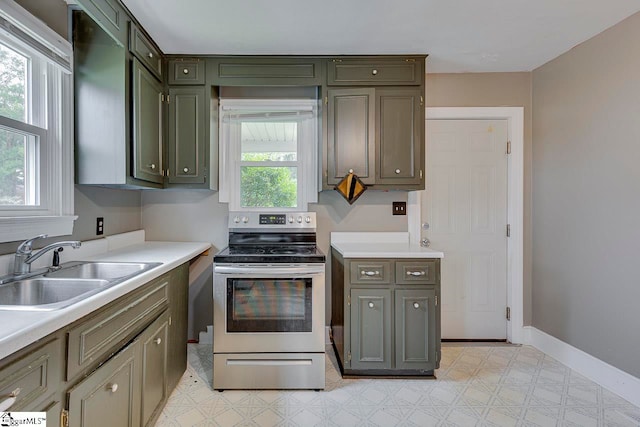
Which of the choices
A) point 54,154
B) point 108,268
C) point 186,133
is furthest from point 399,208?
point 54,154

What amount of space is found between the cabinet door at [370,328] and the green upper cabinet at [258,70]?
1740 mm

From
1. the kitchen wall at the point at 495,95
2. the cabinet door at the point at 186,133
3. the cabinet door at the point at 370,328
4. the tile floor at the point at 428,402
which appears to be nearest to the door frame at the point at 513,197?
the kitchen wall at the point at 495,95

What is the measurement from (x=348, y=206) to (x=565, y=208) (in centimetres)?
168

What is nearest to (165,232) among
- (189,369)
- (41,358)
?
(189,369)

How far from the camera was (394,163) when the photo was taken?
246 centimetres

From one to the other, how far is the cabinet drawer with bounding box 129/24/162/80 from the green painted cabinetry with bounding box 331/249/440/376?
6.43 ft

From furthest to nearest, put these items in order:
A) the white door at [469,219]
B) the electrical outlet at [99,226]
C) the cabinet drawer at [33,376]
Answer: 1. the white door at [469,219]
2. the electrical outlet at [99,226]
3. the cabinet drawer at [33,376]

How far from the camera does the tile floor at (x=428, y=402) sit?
1.77 m

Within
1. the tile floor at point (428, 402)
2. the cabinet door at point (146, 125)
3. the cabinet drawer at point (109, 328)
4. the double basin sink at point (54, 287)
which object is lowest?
the tile floor at point (428, 402)

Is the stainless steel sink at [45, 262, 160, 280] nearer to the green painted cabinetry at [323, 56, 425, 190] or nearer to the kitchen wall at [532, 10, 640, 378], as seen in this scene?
the green painted cabinetry at [323, 56, 425, 190]

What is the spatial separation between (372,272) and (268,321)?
31.0 inches

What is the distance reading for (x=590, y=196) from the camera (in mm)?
2174

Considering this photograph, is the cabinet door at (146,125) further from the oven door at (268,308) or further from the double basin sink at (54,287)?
the oven door at (268,308)

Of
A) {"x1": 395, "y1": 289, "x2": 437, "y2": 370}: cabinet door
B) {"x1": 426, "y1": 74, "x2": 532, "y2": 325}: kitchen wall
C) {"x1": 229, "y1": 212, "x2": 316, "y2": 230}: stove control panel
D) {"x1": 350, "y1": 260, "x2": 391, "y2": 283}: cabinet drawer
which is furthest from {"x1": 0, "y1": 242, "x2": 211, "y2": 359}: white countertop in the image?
{"x1": 426, "y1": 74, "x2": 532, "y2": 325}: kitchen wall
